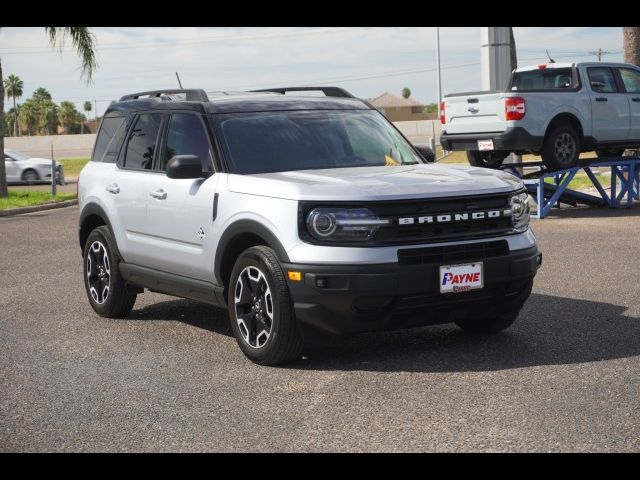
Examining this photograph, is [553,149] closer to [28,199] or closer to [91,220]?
[91,220]

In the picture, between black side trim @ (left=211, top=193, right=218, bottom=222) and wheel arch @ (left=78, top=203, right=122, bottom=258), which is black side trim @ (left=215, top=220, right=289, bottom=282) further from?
wheel arch @ (left=78, top=203, right=122, bottom=258)

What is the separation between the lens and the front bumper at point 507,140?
678 inches

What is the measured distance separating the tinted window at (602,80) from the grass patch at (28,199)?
11846mm

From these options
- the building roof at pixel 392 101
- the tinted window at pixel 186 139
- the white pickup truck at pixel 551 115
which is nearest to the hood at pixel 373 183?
the tinted window at pixel 186 139

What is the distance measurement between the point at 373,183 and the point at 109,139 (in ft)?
10.9

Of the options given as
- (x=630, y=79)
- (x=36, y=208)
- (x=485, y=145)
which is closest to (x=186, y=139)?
(x=485, y=145)

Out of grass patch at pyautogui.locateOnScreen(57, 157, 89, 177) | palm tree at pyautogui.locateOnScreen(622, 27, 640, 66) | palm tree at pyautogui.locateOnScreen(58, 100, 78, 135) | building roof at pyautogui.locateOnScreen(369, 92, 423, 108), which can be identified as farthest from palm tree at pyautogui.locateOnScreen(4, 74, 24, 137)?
palm tree at pyautogui.locateOnScreen(622, 27, 640, 66)

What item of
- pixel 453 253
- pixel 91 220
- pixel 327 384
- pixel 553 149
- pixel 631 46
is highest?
pixel 631 46

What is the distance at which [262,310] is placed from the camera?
714 centimetres

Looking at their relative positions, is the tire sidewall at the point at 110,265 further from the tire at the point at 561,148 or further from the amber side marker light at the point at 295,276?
the tire at the point at 561,148

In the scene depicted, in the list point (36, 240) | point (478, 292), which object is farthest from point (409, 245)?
point (36, 240)

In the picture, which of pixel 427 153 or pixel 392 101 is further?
pixel 392 101

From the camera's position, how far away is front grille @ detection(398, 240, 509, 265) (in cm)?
678

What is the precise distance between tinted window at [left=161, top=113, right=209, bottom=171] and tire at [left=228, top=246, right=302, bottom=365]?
3.42 feet
